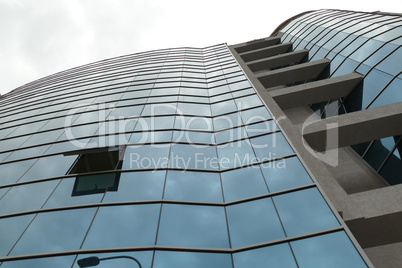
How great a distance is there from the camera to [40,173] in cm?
1270

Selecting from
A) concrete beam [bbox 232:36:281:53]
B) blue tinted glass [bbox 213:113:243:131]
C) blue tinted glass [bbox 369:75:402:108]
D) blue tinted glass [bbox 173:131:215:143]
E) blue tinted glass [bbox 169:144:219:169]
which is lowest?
blue tinted glass [bbox 169:144:219:169]

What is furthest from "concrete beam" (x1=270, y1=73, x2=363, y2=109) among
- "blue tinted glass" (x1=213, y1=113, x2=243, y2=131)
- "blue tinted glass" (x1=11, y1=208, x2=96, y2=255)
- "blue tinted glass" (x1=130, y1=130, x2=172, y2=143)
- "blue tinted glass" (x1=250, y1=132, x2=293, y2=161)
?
"blue tinted glass" (x1=11, y1=208, x2=96, y2=255)

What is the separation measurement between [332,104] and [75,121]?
51.9 ft

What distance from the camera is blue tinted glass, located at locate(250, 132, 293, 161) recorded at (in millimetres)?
11262

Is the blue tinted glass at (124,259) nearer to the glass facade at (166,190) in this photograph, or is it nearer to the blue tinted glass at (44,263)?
the glass facade at (166,190)

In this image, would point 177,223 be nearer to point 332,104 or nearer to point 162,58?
point 332,104

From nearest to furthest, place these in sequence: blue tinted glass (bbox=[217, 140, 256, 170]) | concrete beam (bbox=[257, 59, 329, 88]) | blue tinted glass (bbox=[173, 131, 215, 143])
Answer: blue tinted glass (bbox=[217, 140, 256, 170]), blue tinted glass (bbox=[173, 131, 215, 143]), concrete beam (bbox=[257, 59, 329, 88])

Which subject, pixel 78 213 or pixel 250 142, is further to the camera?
pixel 250 142

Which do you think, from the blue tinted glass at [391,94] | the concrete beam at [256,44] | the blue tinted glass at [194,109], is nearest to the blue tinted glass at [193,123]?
the blue tinted glass at [194,109]

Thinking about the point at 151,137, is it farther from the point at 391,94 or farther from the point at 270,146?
the point at 391,94

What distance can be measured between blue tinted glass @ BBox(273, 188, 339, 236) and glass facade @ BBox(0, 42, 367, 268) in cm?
3

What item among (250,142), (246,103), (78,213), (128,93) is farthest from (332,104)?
(78,213)

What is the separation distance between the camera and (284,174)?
401 inches

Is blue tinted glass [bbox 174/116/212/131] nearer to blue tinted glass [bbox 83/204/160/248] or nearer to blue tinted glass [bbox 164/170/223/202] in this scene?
blue tinted glass [bbox 164/170/223/202]
